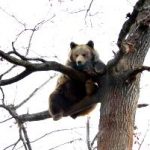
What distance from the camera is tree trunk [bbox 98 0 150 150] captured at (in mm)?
4730

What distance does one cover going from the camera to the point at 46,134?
23.0ft

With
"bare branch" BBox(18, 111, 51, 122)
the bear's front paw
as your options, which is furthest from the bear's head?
"bare branch" BBox(18, 111, 51, 122)

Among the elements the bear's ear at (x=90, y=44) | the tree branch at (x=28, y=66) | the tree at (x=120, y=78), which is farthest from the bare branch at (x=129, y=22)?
the bear's ear at (x=90, y=44)

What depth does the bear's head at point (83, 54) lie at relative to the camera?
688cm

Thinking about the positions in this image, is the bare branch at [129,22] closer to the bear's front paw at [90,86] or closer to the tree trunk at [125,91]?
the tree trunk at [125,91]

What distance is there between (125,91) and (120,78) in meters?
0.17

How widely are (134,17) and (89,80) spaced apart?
1.06m

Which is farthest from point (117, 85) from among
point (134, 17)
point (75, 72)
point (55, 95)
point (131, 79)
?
point (55, 95)

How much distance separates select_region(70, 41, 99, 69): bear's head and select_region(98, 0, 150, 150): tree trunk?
1.47m

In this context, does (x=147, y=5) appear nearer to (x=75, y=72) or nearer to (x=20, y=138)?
(x=75, y=72)

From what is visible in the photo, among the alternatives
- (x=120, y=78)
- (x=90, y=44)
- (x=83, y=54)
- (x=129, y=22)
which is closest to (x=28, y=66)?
(x=120, y=78)

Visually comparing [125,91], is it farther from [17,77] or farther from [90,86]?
Answer: [17,77]

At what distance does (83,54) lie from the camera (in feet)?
23.9

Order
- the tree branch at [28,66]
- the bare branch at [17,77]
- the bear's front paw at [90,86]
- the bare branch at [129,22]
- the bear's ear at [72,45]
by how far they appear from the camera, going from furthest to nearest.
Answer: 1. the bear's ear at [72,45]
2. the bear's front paw at [90,86]
3. the bare branch at [129,22]
4. the bare branch at [17,77]
5. the tree branch at [28,66]
